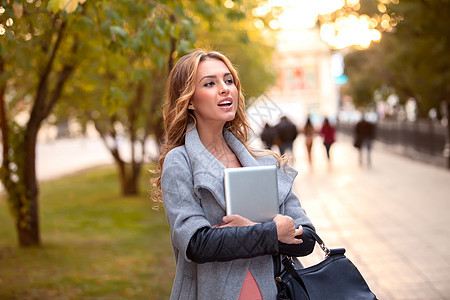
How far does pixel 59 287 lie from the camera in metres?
7.12

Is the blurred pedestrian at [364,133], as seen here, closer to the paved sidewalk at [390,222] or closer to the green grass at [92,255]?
the paved sidewalk at [390,222]

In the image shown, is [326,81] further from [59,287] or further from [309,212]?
[59,287]

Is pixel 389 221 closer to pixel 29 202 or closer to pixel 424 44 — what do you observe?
pixel 29 202

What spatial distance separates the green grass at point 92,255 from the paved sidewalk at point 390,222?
231 cm

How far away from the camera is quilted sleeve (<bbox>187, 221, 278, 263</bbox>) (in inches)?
84.4

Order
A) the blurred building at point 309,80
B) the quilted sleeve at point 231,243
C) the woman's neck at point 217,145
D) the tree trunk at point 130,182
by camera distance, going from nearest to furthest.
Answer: the quilted sleeve at point 231,243
the woman's neck at point 217,145
the tree trunk at point 130,182
the blurred building at point 309,80

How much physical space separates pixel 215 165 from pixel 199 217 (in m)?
0.24

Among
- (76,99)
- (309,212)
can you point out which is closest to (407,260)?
(309,212)

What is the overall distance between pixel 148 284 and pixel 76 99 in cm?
707

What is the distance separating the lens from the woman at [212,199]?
85.4 inches

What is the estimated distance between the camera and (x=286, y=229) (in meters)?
2.23

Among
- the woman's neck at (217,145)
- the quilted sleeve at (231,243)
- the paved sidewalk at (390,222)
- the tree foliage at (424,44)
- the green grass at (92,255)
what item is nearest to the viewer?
the quilted sleeve at (231,243)

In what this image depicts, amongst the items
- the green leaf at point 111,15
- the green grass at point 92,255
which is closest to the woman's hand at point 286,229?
the green grass at point 92,255

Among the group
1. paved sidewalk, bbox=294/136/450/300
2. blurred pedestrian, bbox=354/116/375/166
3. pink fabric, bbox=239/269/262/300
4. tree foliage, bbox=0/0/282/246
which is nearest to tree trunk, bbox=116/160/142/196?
tree foliage, bbox=0/0/282/246
